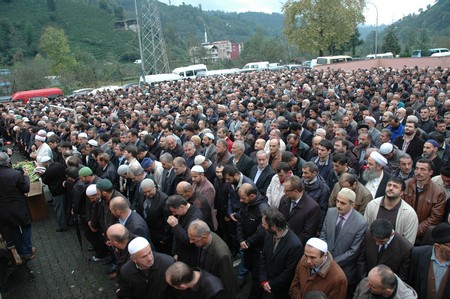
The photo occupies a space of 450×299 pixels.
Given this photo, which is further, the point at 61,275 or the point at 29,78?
the point at 29,78

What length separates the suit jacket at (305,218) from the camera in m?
4.14

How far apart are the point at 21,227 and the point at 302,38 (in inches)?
1466

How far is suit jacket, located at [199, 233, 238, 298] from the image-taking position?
3580mm

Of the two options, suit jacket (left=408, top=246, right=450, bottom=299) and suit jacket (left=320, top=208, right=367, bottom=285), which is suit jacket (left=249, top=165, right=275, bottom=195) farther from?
suit jacket (left=408, top=246, right=450, bottom=299)

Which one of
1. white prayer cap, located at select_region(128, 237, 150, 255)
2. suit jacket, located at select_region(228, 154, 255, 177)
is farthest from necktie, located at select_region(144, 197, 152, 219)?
suit jacket, located at select_region(228, 154, 255, 177)

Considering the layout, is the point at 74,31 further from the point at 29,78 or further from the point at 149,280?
the point at 149,280

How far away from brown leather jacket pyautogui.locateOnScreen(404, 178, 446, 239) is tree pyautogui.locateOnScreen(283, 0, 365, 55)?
35.9 m

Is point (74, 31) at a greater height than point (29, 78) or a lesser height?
greater

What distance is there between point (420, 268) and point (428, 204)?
123 cm

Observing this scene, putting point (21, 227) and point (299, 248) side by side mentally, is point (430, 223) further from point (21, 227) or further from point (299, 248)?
point (21, 227)

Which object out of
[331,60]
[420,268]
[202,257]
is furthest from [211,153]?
[331,60]

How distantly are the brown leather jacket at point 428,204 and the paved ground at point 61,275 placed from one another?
98.7 inches

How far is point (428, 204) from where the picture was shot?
424 centimetres

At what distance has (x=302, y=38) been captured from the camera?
125ft
